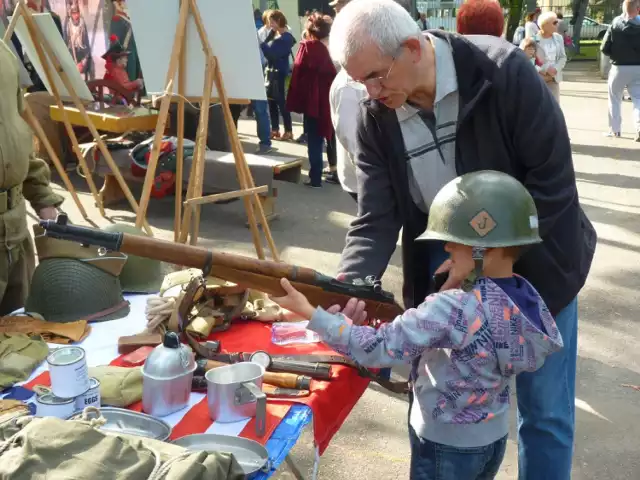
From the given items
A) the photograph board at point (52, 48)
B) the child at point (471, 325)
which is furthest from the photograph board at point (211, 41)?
the child at point (471, 325)

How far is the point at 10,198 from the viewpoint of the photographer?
8.50 ft

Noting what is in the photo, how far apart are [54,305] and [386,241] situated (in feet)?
3.77

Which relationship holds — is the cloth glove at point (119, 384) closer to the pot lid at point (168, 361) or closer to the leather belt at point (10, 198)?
the pot lid at point (168, 361)

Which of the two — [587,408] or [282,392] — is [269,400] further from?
[587,408]

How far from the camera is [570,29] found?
26.8 m

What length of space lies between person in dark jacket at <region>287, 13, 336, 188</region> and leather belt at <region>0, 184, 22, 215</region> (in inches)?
202

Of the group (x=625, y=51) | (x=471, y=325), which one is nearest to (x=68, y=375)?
(x=471, y=325)

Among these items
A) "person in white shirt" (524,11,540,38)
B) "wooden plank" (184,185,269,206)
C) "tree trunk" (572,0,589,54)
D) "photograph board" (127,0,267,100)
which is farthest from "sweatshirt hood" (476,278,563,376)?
"tree trunk" (572,0,589,54)

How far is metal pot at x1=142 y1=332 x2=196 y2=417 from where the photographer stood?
6.04ft

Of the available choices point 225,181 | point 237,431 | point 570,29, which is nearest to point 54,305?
point 237,431

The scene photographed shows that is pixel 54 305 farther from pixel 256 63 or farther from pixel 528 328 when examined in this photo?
pixel 256 63

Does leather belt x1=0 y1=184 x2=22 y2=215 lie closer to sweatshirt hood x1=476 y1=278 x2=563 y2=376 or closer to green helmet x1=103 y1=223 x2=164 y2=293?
green helmet x1=103 y1=223 x2=164 y2=293

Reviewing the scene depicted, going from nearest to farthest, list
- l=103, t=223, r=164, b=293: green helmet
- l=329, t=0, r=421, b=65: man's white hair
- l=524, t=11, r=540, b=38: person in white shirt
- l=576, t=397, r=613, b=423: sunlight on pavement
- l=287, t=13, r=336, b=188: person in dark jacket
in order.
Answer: l=329, t=0, r=421, b=65: man's white hair, l=103, t=223, r=164, b=293: green helmet, l=576, t=397, r=613, b=423: sunlight on pavement, l=287, t=13, r=336, b=188: person in dark jacket, l=524, t=11, r=540, b=38: person in white shirt

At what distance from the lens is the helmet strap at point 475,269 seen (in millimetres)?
1828
